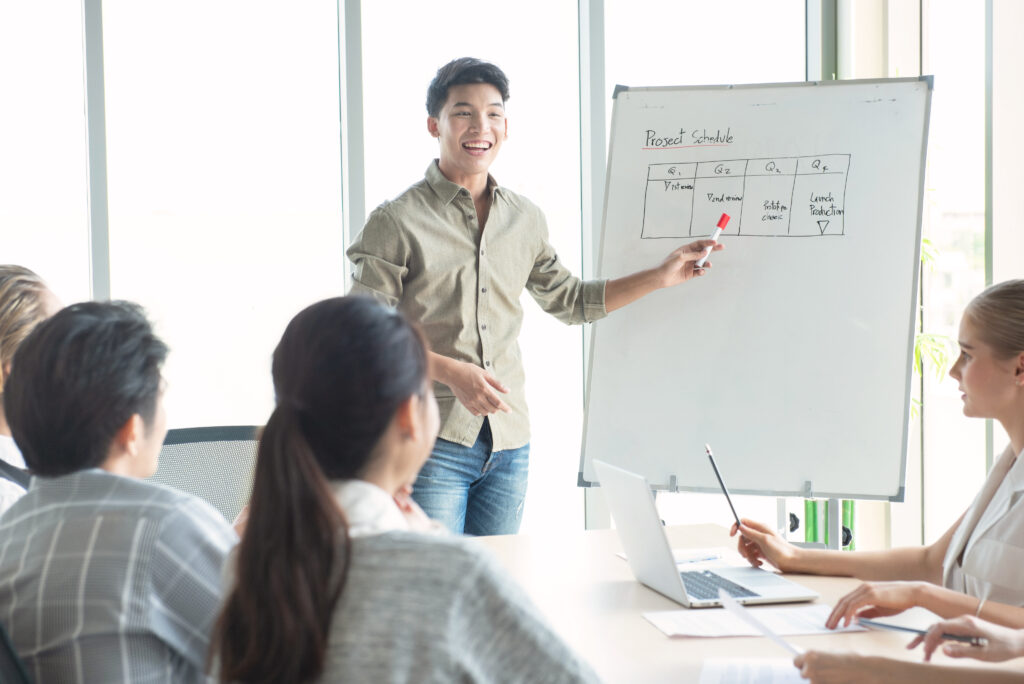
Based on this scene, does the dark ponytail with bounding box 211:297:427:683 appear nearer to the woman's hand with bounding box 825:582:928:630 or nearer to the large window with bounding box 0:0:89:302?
the woman's hand with bounding box 825:582:928:630

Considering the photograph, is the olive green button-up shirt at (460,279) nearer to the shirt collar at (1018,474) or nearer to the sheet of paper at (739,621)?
the sheet of paper at (739,621)

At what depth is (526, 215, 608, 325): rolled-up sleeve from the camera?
2.61m

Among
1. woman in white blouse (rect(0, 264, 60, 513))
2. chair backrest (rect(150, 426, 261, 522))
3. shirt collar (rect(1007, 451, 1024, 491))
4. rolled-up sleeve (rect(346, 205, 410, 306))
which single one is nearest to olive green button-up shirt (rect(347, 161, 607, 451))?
rolled-up sleeve (rect(346, 205, 410, 306))

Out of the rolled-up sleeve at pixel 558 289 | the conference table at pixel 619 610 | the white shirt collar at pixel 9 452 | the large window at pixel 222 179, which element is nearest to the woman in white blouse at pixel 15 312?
the white shirt collar at pixel 9 452

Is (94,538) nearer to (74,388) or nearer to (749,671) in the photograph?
(74,388)

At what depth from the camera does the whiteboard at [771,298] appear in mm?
2336

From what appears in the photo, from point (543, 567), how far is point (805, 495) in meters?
0.81

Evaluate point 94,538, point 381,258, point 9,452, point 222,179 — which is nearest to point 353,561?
point 94,538

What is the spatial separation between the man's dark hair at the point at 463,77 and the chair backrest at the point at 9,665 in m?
1.85

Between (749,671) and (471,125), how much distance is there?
1652mm

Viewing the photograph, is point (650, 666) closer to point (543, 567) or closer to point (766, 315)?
point (543, 567)

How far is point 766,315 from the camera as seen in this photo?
2408mm

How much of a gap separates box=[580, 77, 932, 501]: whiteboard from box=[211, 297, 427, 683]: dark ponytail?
150cm

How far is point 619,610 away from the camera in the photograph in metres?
1.61
